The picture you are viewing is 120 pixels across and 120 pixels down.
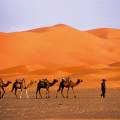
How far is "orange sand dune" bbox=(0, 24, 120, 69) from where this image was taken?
307ft

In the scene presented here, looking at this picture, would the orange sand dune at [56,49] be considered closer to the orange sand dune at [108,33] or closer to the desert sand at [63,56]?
the desert sand at [63,56]

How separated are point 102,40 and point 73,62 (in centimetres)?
3046

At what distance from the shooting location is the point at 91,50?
355 ft

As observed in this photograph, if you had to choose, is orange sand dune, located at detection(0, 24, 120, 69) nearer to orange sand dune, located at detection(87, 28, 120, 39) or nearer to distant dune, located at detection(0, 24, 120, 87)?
distant dune, located at detection(0, 24, 120, 87)

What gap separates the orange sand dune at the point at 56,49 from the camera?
307ft

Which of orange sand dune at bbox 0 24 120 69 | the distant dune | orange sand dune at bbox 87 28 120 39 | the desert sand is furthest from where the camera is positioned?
orange sand dune at bbox 87 28 120 39

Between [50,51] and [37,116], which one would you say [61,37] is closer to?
[50,51]

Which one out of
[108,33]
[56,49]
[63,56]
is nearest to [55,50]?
[56,49]

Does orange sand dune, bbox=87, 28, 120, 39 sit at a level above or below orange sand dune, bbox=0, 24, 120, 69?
above

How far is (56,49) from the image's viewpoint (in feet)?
342

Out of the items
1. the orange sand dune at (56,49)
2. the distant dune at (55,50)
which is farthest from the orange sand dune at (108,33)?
the orange sand dune at (56,49)

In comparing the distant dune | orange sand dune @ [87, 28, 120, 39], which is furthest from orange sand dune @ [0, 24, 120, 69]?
orange sand dune @ [87, 28, 120, 39]

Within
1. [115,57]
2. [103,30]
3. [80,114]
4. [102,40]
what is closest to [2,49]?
[115,57]

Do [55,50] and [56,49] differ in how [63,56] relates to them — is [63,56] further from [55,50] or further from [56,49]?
[56,49]
